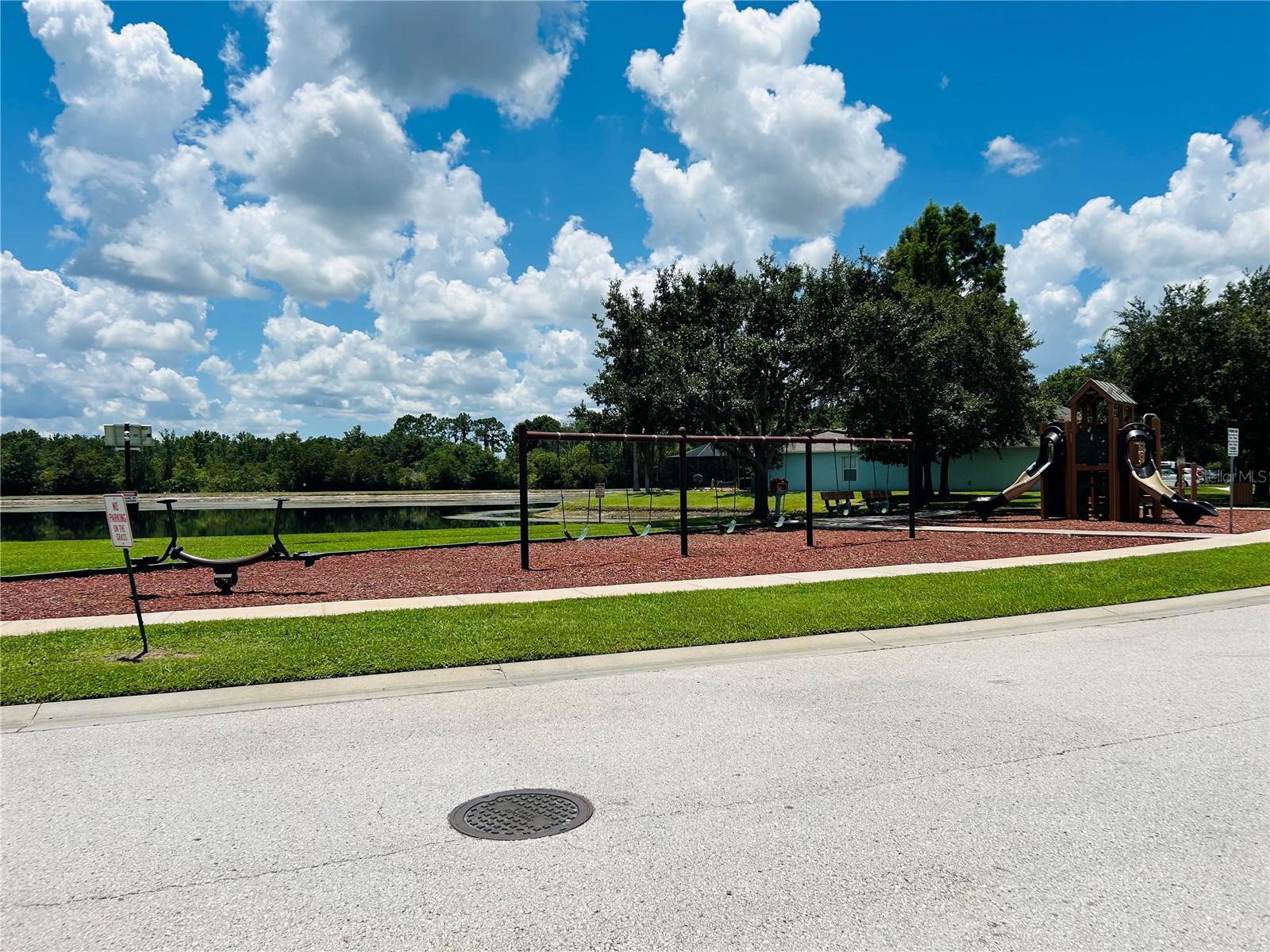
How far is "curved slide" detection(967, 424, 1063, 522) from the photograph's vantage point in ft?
86.6

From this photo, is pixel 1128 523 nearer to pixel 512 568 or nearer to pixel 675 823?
pixel 512 568

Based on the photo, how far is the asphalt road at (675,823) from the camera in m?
3.43

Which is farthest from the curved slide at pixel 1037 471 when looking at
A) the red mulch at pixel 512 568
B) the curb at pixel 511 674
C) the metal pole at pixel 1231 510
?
the curb at pixel 511 674

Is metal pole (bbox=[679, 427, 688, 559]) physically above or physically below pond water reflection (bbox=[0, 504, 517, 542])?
above

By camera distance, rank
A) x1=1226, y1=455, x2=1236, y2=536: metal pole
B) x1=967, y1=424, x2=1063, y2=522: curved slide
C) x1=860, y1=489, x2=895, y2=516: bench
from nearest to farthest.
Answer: x1=1226, y1=455, x2=1236, y2=536: metal pole, x1=967, y1=424, x2=1063, y2=522: curved slide, x1=860, y1=489, x2=895, y2=516: bench

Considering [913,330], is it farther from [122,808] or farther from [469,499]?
[469,499]

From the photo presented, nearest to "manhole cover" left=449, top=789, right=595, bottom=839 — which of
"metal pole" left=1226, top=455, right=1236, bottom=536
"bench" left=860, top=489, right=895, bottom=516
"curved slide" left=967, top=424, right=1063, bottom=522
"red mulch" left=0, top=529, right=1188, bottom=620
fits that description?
"red mulch" left=0, top=529, right=1188, bottom=620

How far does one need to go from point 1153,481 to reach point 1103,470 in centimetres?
141

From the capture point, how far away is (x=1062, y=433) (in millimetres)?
26984

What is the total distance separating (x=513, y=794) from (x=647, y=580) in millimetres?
8872

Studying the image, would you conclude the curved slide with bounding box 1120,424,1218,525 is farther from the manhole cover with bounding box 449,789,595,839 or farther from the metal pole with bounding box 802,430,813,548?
the manhole cover with bounding box 449,789,595,839

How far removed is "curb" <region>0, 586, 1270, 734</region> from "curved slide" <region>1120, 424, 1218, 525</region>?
13612mm

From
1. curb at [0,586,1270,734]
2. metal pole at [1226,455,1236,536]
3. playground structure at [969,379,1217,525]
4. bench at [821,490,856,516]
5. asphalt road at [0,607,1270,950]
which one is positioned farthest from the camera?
bench at [821,490,856,516]

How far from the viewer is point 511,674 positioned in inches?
305
